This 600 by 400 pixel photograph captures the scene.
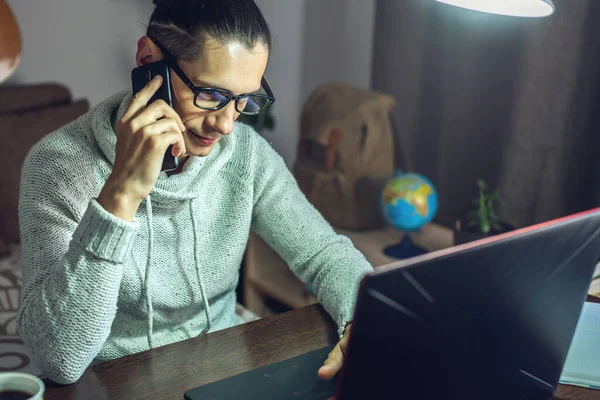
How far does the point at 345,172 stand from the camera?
7.29 ft

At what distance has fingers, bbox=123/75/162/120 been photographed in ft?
3.28

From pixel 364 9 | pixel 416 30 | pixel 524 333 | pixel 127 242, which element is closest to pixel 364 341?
pixel 524 333

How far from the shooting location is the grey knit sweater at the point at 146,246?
3.03ft

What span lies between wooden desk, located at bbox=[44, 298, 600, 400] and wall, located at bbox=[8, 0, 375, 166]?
148 cm

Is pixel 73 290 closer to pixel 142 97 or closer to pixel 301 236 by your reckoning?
pixel 142 97

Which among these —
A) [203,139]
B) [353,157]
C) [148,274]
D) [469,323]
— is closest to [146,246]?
[148,274]

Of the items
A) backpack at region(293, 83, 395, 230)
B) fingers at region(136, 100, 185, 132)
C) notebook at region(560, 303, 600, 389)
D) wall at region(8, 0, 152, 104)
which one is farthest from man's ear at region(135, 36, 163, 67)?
wall at region(8, 0, 152, 104)

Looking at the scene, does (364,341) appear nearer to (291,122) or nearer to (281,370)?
(281,370)

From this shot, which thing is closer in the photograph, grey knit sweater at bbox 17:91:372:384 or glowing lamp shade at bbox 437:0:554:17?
grey knit sweater at bbox 17:91:372:384

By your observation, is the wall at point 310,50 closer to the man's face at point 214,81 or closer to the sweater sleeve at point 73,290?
the man's face at point 214,81

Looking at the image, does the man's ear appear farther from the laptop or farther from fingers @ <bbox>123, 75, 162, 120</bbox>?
the laptop

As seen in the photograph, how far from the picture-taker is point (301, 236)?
1.26 meters

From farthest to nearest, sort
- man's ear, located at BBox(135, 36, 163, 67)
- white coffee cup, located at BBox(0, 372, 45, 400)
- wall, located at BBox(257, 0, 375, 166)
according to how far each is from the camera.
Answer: wall, located at BBox(257, 0, 375, 166)
man's ear, located at BBox(135, 36, 163, 67)
white coffee cup, located at BBox(0, 372, 45, 400)

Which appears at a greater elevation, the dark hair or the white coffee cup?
the dark hair
